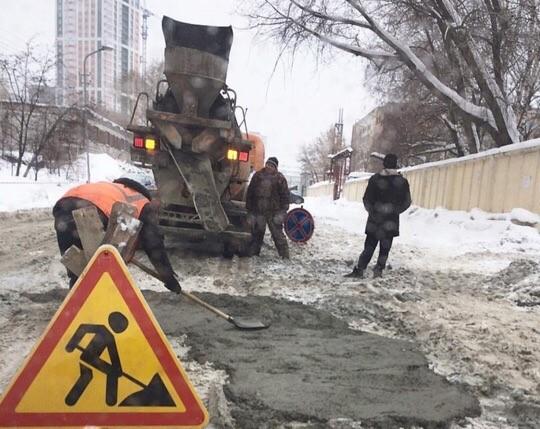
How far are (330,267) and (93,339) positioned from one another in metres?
5.92

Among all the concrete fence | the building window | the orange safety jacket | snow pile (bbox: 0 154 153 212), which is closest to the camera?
the orange safety jacket

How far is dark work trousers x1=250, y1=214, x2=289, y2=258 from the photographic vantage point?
8.38 meters

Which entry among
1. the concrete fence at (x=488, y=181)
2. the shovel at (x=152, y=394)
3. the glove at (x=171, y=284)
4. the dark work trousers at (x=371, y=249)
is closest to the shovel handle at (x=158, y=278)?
the glove at (x=171, y=284)

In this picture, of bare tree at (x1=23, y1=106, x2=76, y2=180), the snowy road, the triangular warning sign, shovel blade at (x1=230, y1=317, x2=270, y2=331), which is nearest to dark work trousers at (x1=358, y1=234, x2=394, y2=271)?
the snowy road

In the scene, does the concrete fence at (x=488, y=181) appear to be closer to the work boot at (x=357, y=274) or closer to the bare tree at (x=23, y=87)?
the work boot at (x=357, y=274)

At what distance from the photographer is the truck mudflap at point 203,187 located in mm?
7578

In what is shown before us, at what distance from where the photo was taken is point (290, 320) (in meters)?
4.96

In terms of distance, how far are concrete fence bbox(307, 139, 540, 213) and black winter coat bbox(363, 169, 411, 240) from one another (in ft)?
18.1

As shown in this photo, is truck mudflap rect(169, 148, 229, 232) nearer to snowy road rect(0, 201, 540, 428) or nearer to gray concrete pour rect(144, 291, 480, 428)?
snowy road rect(0, 201, 540, 428)

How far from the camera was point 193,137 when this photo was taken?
7.62 meters

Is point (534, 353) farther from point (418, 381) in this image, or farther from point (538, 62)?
point (538, 62)

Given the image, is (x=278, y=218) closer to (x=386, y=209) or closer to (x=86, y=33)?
(x=386, y=209)

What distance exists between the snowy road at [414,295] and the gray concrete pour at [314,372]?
0.15 meters

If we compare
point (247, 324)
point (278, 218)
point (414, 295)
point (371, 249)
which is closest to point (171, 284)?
point (247, 324)
